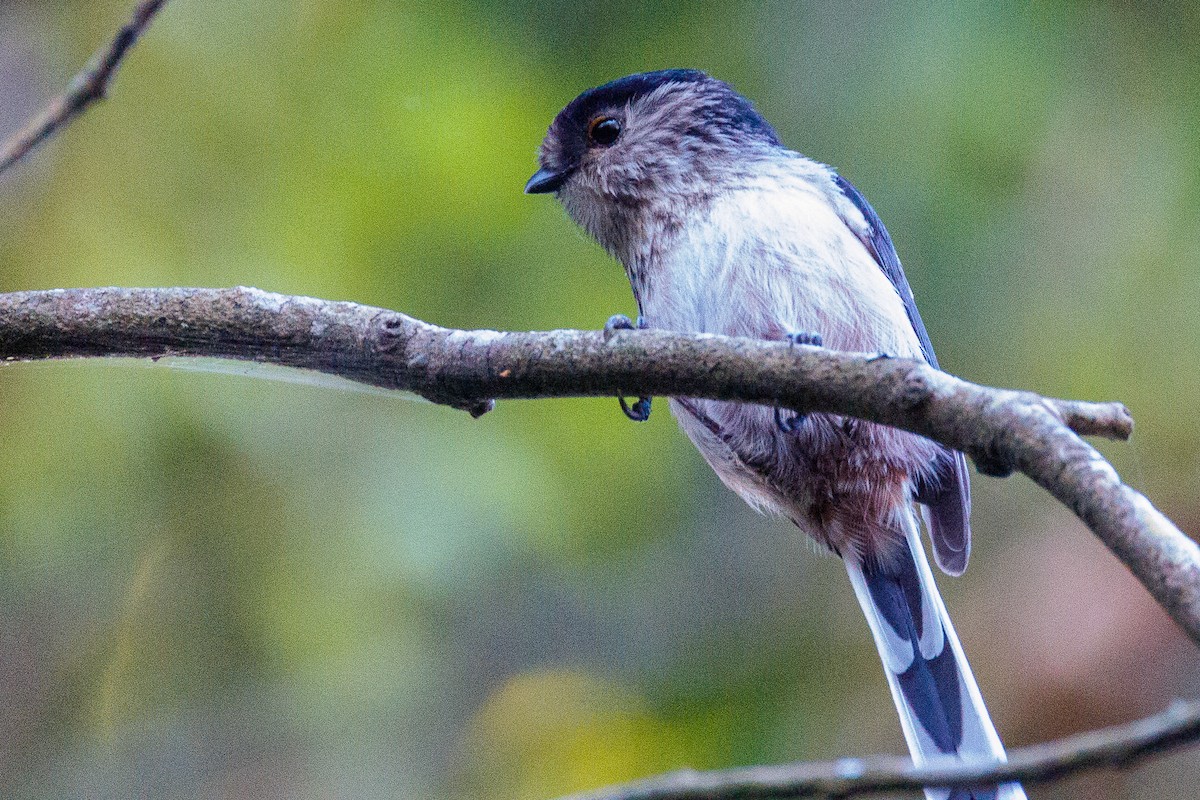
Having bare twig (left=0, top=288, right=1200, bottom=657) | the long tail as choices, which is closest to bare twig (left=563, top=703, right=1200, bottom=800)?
bare twig (left=0, top=288, right=1200, bottom=657)

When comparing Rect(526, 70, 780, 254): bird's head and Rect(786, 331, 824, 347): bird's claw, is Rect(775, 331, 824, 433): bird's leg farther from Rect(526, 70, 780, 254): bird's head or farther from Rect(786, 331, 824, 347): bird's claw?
Rect(526, 70, 780, 254): bird's head

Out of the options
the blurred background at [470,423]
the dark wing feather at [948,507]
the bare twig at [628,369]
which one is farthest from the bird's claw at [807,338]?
the blurred background at [470,423]

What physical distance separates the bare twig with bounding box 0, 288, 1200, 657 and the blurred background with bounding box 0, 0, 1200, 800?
170 cm

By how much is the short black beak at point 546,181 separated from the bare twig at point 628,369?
1518 mm

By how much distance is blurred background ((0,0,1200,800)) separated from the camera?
4.11 m

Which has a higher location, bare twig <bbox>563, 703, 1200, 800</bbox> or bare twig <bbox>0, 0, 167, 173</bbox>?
bare twig <bbox>0, 0, 167, 173</bbox>

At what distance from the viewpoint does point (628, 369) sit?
81.3 inches

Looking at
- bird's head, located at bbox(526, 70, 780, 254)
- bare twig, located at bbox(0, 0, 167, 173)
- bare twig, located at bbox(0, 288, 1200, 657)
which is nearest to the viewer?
bare twig, located at bbox(0, 288, 1200, 657)

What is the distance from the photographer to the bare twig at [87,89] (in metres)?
2.50

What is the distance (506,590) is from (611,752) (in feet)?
2.32

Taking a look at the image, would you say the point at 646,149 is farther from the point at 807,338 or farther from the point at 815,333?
the point at 807,338

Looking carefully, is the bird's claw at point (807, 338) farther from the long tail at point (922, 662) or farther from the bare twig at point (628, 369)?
the long tail at point (922, 662)

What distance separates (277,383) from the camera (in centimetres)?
410

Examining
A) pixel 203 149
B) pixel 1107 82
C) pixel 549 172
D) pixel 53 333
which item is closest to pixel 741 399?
pixel 53 333
